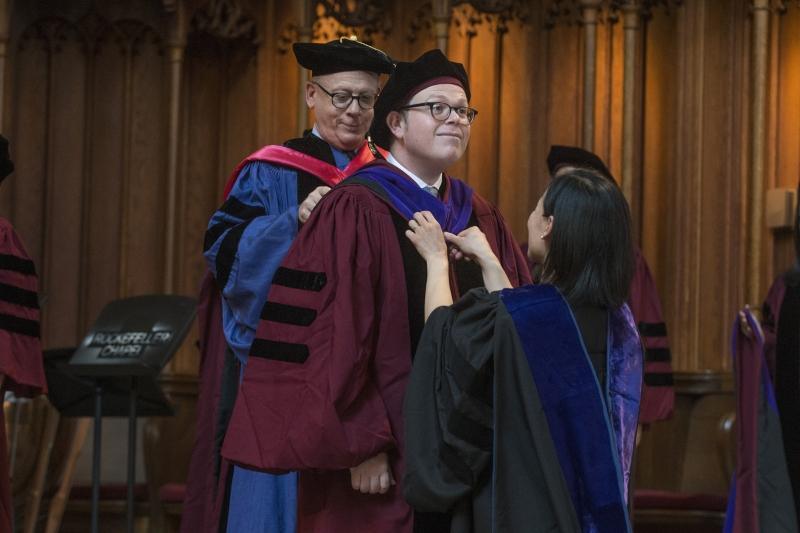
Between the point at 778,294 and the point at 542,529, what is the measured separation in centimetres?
347

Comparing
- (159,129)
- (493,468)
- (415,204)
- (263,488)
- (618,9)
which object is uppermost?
(618,9)

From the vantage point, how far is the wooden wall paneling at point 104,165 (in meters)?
7.89

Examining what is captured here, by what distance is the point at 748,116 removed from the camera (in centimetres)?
729

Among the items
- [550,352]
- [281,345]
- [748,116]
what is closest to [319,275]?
[281,345]

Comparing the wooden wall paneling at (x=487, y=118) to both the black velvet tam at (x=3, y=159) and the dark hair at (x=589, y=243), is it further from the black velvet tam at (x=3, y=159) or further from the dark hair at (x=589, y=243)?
the dark hair at (x=589, y=243)

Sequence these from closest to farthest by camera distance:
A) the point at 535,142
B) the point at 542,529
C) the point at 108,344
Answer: the point at 542,529 < the point at 108,344 < the point at 535,142

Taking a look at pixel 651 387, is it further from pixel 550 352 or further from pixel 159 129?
pixel 550 352

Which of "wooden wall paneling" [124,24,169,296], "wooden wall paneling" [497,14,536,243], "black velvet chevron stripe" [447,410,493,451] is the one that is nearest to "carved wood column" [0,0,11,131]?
"wooden wall paneling" [124,24,169,296]

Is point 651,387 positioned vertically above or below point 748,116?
below

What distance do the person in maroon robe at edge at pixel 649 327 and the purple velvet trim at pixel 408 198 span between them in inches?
111

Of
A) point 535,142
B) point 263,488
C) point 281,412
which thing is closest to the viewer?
point 281,412

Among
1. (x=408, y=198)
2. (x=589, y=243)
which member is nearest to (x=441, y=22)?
(x=408, y=198)

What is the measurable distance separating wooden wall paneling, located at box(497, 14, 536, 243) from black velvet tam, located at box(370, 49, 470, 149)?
4.02m

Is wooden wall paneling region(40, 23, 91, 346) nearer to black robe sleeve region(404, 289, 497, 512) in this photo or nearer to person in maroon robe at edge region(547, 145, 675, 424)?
person in maroon robe at edge region(547, 145, 675, 424)
